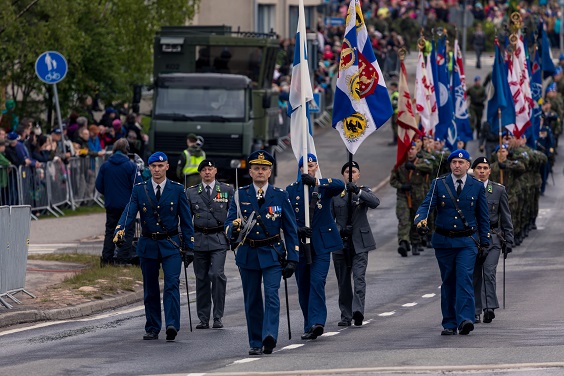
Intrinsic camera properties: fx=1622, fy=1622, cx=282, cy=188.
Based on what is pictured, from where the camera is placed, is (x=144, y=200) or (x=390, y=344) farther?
(x=144, y=200)

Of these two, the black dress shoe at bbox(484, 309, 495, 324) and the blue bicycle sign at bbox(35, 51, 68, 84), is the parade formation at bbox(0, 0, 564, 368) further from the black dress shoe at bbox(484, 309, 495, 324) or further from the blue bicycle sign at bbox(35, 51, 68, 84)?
the blue bicycle sign at bbox(35, 51, 68, 84)

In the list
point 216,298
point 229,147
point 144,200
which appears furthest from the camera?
point 229,147

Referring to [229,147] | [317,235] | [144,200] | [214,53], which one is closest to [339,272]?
[317,235]

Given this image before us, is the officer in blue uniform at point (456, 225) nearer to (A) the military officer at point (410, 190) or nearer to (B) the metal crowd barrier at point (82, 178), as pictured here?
(A) the military officer at point (410, 190)

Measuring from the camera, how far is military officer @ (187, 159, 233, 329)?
17.9m

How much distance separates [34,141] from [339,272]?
12.9m

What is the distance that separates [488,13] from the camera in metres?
71.9

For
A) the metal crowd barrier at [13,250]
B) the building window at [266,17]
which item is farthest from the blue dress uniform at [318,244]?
the building window at [266,17]

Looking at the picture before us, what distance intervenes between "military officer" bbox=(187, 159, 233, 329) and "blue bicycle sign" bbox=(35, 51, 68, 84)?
35.8 ft

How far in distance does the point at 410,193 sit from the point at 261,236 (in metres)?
11.5

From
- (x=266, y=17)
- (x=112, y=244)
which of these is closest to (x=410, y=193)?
(x=112, y=244)


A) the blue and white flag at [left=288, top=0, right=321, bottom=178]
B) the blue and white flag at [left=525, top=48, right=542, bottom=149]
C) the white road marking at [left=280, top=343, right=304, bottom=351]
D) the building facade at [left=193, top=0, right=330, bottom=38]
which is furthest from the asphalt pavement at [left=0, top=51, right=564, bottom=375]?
the building facade at [left=193, top=0, right=330, bottom=38]

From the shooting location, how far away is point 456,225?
1678 cm

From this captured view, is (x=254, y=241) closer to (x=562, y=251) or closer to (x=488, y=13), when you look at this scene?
(x=562, y=251)
